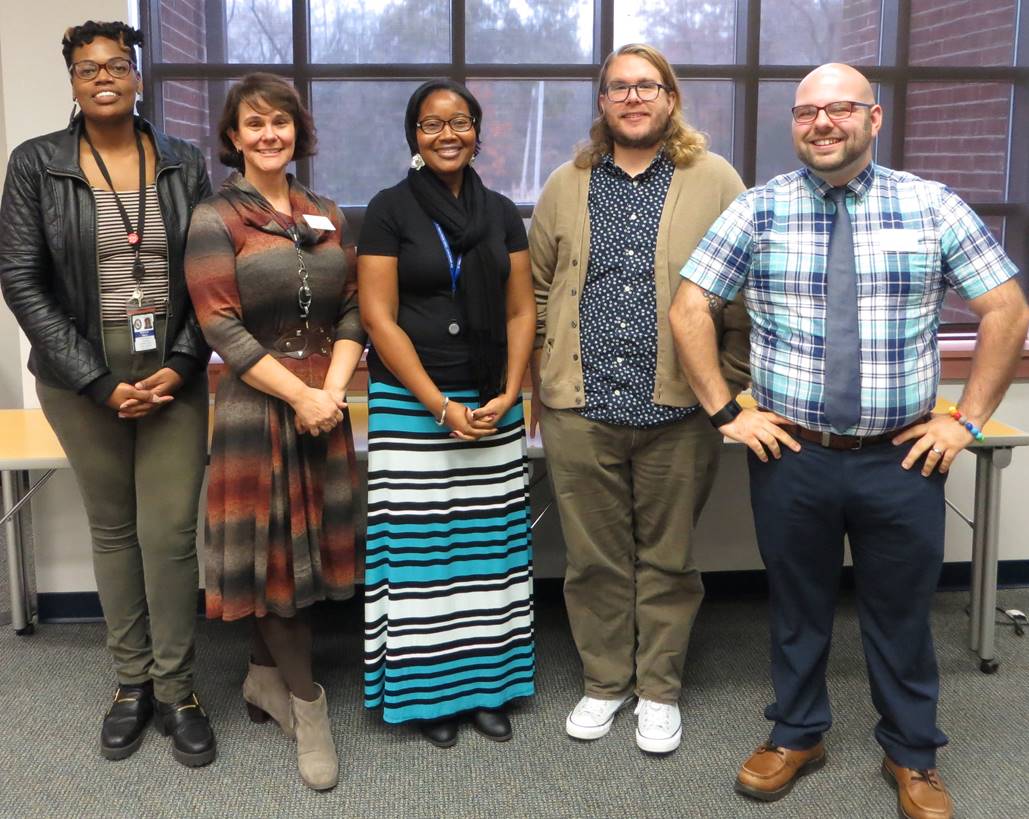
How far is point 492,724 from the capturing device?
2.61 metres

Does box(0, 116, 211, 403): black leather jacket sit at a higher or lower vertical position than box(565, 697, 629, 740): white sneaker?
higher

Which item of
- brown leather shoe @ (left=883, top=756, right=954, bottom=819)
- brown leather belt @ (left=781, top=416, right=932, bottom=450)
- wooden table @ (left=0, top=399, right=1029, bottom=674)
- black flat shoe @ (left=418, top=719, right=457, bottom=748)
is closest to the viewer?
brown leather belt @ (left=781, top=416, right=932, bottom=450)

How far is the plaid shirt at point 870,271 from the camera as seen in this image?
204cm

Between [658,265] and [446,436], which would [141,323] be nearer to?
[446,436]

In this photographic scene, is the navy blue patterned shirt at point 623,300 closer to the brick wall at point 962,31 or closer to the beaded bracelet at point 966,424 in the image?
the beaded bracelet at point 966,424

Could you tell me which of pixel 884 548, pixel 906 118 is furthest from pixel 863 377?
pixel 906 118

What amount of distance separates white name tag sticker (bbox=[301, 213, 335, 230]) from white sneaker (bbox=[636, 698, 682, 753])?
1404 mm

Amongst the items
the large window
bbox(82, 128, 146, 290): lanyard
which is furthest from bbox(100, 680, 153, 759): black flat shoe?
the large window

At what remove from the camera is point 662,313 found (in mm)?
2393

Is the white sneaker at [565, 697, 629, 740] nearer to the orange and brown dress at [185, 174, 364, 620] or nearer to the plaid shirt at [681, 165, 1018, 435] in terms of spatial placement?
the orange and brown dress at [185, 174, 364, 620]

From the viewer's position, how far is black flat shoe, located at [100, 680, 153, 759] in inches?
Result: 98.9

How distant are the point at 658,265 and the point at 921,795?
1283mm

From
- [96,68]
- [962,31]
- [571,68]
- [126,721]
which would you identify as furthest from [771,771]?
[962,31]

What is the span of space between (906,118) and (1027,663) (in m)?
1.85
